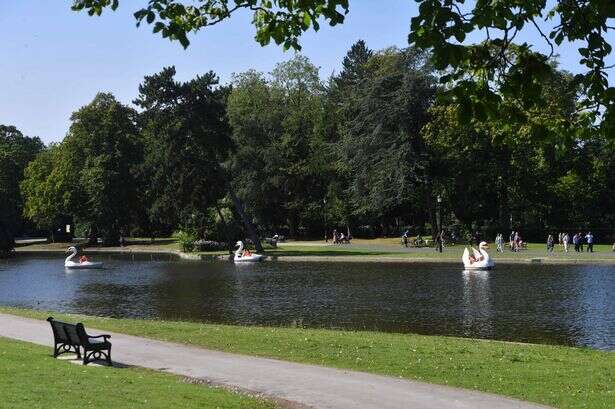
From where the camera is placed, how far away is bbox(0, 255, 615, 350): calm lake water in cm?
2367

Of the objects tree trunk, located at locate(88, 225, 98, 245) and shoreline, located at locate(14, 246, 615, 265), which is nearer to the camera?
shoreline, located at locate(14, 246, 615, 265)

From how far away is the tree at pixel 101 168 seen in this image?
87.1m

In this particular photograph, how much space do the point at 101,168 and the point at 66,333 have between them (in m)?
75.2

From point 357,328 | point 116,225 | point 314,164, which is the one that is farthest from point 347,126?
point 357,328

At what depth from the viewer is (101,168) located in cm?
8681

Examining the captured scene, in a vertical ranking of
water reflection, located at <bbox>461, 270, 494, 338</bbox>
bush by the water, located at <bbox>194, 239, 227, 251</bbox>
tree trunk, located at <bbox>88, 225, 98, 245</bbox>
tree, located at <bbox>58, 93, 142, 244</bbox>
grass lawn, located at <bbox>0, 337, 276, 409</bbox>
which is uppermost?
tree, located at <bbox>58, 93, 142, 244</bbox>

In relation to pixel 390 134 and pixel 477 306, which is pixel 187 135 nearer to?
pixel 390 134

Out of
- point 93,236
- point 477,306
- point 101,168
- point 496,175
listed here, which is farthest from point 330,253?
point 93,236

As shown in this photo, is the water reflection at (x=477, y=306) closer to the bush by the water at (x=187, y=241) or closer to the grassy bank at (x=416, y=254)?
the grassy bank at (x=416, y=254)

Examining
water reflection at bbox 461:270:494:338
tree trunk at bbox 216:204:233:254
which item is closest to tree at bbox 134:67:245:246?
tree trunk at bbox 216:204:233:254

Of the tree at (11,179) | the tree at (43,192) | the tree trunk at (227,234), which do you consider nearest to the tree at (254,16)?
the tree trunk at (227,234)

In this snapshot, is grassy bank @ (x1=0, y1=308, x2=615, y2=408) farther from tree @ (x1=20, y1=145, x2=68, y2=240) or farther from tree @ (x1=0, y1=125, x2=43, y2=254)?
tree @ (x1=0, y1=125, x2=43, y2=254)

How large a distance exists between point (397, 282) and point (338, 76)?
61.9 m

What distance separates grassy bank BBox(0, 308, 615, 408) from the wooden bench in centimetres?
308
